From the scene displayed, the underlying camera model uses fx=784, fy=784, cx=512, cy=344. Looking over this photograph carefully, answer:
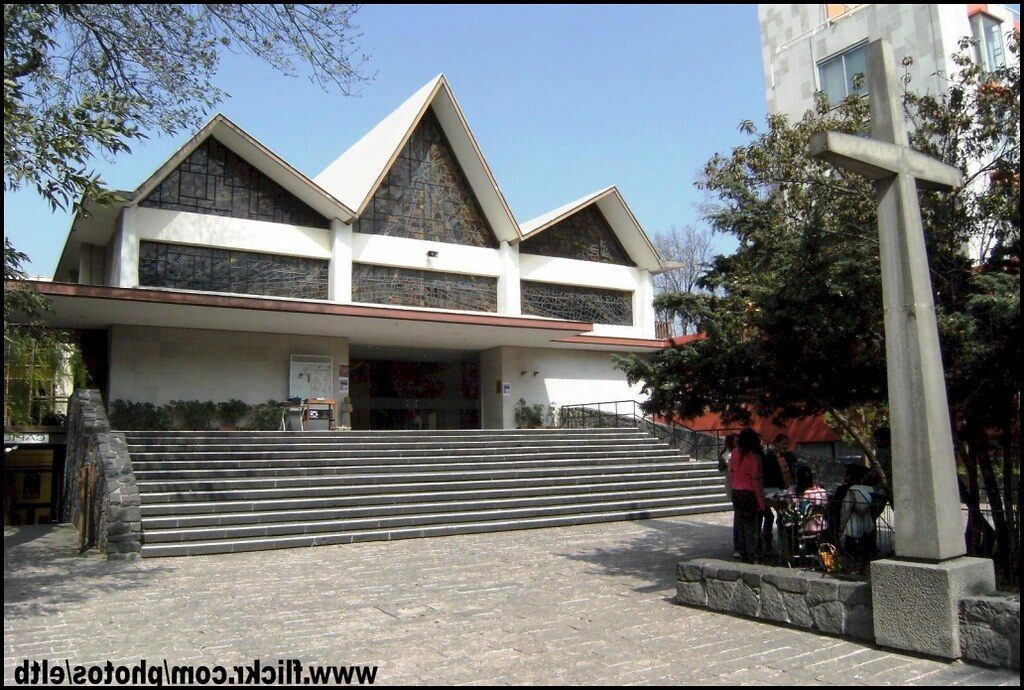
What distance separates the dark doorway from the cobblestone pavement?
50.6 ft

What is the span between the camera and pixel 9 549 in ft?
34.2

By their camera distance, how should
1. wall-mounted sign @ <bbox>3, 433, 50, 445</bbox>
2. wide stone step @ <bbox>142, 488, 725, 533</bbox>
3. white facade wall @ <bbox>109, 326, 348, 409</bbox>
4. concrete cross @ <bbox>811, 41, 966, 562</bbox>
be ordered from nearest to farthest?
1. concrete cross @ <bbox>811, 41, 966, 562</bbox>
2. wide stone step @ <bbox>142, 488, 725, 533</bbox>
3. wall-mounted sign @ <bbox>3, 433, 50, 445</bbox>
4. white facade wall @ <bbox>109, 326, 348, 409</bbox>

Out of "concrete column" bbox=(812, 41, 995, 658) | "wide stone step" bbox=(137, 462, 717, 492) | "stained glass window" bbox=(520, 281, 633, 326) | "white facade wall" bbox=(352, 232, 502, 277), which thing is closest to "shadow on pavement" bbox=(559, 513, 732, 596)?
"concrete column" bbox=(812, 41, 995, 658)

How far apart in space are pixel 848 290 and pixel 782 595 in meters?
2.52

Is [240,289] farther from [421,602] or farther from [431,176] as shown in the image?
[421,602]

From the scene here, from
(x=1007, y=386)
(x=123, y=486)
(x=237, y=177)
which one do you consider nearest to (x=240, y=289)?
(x=237, y=177)

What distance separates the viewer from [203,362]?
20344 millimetres

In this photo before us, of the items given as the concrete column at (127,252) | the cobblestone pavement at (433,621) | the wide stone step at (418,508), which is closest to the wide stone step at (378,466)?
the wide stone step at (418,508)

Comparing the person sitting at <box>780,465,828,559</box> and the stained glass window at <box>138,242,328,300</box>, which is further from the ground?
the stained glass window at <box>138,242,328,300</box>

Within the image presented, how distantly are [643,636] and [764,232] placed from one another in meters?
4.13

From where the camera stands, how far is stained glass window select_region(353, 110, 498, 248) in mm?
23312

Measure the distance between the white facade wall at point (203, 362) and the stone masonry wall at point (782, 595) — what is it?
53.7 feet

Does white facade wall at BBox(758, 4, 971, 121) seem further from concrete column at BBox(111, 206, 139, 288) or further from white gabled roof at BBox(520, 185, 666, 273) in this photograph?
concrete column at BBox(111, 206, 139, 288)

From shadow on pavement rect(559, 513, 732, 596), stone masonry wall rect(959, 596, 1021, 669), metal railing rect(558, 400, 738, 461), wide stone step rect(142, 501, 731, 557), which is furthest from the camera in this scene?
metal railing rect(558, 400, 738, 461)
